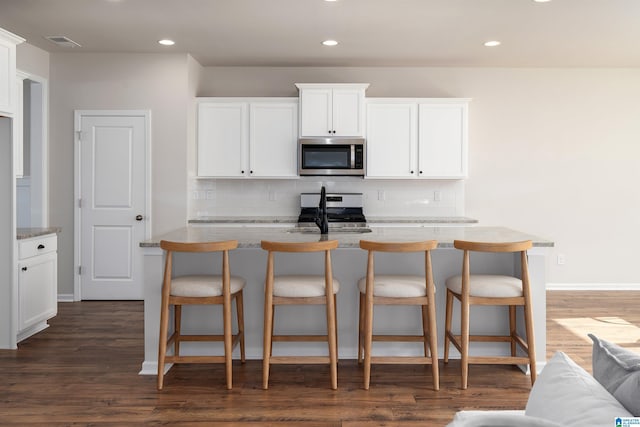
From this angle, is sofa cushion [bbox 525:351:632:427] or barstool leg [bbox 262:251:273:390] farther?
barstool leg [bbox 262:251:273:390]

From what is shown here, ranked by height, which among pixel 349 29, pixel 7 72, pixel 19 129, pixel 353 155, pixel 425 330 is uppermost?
pixel 349 29

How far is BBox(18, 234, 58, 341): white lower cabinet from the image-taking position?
13.7 feet

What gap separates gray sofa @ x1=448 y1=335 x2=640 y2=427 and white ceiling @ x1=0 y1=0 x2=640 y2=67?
11.1 feet

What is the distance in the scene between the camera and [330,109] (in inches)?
231

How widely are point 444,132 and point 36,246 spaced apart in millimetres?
4110

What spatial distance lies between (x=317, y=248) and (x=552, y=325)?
2.63 meters

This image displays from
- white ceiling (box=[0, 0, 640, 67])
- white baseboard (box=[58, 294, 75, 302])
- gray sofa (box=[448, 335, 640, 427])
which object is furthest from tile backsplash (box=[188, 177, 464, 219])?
gray sofa (box=[448, 335, 640, 427])

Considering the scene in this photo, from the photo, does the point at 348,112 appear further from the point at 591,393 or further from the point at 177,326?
the point at 591,393

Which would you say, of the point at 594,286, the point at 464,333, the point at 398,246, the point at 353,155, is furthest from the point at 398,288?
the point at 594,286

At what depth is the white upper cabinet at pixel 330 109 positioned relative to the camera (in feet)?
19.3

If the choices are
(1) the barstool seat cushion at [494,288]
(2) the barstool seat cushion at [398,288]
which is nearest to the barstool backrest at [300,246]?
(2) the barstool seat cushion at [398,288]

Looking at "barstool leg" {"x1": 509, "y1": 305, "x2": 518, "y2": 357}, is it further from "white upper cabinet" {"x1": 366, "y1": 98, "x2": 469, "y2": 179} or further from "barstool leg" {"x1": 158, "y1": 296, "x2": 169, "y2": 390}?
"white upper cabinet" {"x1": 366, "y1": 98, "x2": 469, "y2": 179}

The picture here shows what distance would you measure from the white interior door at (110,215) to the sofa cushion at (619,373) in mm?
5108

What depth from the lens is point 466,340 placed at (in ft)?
10.7
